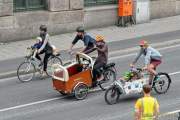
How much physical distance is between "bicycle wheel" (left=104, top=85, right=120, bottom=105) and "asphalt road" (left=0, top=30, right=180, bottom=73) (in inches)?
215

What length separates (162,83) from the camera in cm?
1917

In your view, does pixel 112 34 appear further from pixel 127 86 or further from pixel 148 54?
pixel 127 86

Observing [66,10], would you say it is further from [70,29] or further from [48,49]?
[48,49]

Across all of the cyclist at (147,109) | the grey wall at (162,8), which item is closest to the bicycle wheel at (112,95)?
the cyclist at (147,109)

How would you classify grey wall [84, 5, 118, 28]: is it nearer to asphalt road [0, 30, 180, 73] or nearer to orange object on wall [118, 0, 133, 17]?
orange object on wall [118, 0, 133, 17]

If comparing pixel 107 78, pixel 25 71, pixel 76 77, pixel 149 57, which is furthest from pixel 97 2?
pixel 149 57

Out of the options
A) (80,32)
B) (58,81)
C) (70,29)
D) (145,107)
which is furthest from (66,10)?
(145,107)

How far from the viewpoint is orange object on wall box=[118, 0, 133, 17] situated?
30.9 m

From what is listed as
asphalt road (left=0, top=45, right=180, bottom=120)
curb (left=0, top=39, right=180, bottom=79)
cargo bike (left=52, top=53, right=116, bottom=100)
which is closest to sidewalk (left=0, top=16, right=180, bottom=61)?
curb (left=0, top=39, right=180, bottom=79)

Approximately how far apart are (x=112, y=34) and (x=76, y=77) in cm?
1054

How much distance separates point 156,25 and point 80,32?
1161 cm

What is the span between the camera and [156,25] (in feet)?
103

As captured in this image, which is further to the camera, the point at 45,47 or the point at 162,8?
the point at 162,8

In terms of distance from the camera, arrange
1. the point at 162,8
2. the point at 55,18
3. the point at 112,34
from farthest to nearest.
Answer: the point at 162,8
the point at 112,34
the point at 55,18
